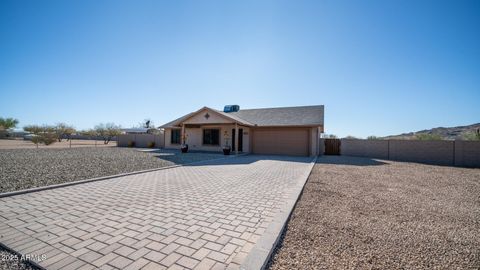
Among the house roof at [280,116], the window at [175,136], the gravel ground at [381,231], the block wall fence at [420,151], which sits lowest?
the gravel ground at [381,231]

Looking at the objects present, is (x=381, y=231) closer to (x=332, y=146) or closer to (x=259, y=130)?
(x=259, y=130)

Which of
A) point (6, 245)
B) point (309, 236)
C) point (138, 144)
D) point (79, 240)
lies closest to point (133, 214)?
point (79, 240)

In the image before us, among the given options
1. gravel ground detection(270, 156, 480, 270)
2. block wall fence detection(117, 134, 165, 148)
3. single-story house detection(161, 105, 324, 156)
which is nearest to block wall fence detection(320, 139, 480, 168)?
single-story house detection(161, 105, 324, 156)

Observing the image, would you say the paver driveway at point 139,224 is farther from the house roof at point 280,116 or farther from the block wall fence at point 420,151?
the block wall fence at point 420,151

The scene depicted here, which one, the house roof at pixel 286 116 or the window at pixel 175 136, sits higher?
the house roof at pixel 286 116

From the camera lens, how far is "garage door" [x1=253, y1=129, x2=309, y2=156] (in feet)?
55.5

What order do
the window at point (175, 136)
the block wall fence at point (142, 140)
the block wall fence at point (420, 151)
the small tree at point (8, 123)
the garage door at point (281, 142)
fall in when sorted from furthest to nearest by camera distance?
1. the small tree at point (8, 123)
2. the block wall fence at point (142, 140)
3. the window at point (175, 136)
4. the garage door at point (281, 142)
5. the block wall fence at point (420, 151)

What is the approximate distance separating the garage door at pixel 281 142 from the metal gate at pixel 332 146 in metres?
3.52

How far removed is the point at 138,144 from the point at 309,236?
91.5 feet

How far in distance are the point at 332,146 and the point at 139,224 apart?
18.6m

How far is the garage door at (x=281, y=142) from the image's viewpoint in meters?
16.9

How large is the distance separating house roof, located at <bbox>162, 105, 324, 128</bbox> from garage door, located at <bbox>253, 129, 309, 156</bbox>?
2.52 feet

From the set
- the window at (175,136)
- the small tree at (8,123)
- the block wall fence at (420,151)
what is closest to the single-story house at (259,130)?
the window at (175,136)

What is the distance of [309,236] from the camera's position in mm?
3203
